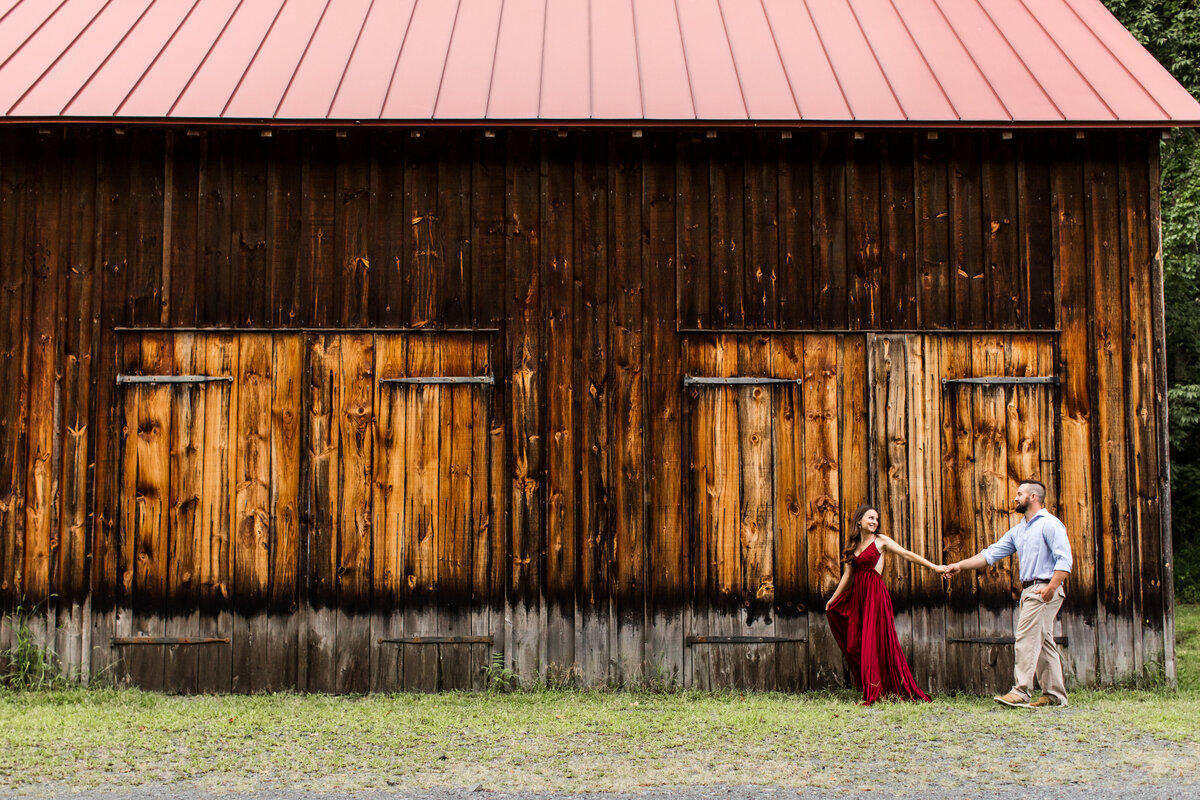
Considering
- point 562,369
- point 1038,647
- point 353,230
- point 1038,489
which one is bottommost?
point 1038,647

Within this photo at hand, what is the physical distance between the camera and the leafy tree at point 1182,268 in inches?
585

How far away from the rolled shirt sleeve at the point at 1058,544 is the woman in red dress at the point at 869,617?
2.59 ft

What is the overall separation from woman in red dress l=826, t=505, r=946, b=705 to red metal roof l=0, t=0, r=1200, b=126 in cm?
335

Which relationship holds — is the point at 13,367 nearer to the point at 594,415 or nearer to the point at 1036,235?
the point at 594,415

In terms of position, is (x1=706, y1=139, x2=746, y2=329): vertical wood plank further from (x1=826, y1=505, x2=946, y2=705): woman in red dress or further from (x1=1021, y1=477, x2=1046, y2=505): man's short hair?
(x1=1021, y1=477, x2=1046, y2=505): man's short hair

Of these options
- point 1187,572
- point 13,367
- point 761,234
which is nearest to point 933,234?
point 761,234

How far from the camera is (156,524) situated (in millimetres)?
7551

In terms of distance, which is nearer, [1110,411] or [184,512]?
[184,512]

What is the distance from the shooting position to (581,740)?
602 cm

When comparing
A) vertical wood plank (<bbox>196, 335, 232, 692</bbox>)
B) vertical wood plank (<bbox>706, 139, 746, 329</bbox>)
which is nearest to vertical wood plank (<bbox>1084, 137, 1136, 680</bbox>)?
vertical wood plank (<bbox>706, 139, 746, 329</bbox>)

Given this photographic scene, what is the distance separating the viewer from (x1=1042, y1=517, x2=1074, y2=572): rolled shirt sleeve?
676 centimetres

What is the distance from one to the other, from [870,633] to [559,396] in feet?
10.1

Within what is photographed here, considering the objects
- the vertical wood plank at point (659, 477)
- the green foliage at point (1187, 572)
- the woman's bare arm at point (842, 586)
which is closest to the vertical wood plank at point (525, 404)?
the vertical wood plank at point (659, 477)

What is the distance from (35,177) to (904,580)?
7967 mm
